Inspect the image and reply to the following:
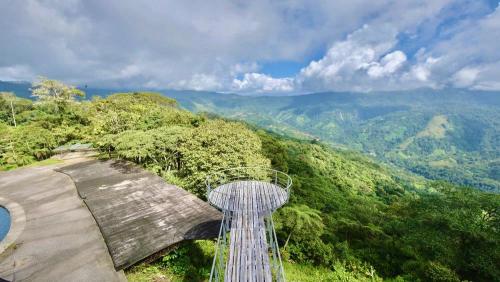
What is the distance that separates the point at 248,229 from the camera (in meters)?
6.23

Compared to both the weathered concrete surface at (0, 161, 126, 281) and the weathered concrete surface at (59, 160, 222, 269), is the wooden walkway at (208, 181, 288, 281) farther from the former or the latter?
the weathered concrete surface at (0, 161, 126, 281)

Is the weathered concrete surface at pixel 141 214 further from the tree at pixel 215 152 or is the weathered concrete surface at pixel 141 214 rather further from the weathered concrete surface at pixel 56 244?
the tree at pixel 215 152

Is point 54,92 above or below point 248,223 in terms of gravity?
above

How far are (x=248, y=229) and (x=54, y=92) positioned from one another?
51059 millimetres

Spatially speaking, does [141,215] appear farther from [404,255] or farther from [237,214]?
[404,255]

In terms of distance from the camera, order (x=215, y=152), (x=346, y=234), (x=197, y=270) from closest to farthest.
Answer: (x=197, y=270) → (x=346, y=234) → (x=215, y=152)

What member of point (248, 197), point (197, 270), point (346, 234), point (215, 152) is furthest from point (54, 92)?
point (346, 234)

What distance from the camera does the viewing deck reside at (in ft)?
16.8

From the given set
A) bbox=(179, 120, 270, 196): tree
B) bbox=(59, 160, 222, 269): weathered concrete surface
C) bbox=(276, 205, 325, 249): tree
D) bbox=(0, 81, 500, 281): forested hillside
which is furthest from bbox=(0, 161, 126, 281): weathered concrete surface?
bbox=(276, 205, 325, 249): tree

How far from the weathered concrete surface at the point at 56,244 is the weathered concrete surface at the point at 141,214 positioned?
15.5 inches

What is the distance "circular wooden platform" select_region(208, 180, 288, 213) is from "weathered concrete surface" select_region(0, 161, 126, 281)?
365cm

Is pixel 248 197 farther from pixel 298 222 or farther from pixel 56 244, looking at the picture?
pixel 56 244

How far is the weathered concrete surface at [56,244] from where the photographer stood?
22.7 feet

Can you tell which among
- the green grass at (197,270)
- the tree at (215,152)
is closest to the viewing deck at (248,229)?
the green grass at (197,270)
